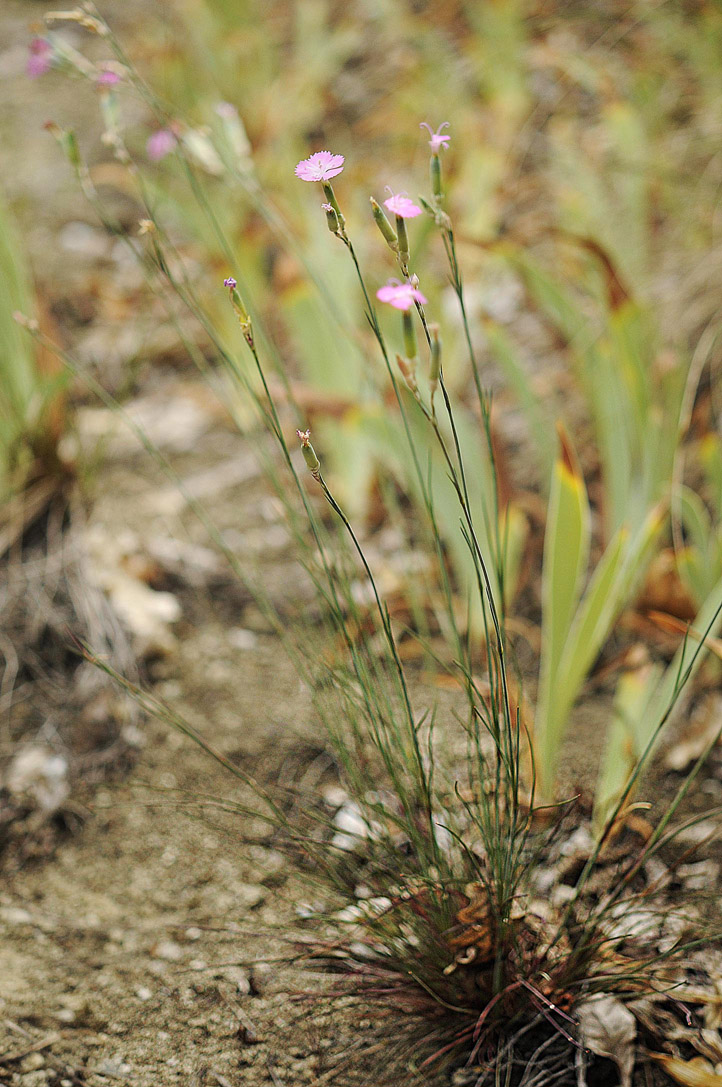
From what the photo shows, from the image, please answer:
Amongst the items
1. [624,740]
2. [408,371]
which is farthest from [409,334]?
[624,740]

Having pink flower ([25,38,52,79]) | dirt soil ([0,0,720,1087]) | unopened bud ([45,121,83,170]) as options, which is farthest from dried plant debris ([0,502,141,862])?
pink flower ([25,38,52,79])

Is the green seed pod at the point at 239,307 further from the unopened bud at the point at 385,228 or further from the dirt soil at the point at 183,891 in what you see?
the dirt soil at the point at 183,891

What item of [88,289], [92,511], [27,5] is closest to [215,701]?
[92,511]

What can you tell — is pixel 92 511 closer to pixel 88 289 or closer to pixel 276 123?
pixel 88 289

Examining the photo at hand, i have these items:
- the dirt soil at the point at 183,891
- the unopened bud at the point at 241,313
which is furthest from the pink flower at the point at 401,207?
the dirt soil at the point at 183,891

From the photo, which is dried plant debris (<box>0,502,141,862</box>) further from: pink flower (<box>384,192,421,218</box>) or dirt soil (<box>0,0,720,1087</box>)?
pink flower (<box>384,192,421,218</box>)

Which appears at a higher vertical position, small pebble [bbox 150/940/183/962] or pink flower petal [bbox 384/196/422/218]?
pink flower petal [bbox 384/196/422/218]

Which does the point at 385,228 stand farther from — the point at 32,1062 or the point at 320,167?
the point at 32,1062
